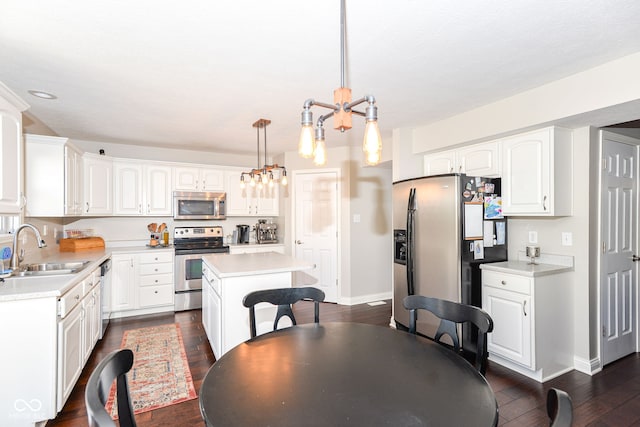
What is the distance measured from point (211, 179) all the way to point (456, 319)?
425 centimetres

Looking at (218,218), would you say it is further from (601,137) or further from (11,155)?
(601,137)

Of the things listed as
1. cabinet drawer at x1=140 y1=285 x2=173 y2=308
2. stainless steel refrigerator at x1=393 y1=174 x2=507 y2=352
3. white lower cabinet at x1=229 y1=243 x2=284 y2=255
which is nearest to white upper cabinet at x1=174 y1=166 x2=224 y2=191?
white lower cabinet at x1=229 y1=243 x2=284 y2=255

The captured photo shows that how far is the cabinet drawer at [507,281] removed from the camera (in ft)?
8.59

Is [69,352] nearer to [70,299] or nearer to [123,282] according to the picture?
[70,299]

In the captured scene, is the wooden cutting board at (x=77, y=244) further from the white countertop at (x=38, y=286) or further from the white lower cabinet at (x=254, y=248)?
the white lower cabinet at (x=254, y=248)

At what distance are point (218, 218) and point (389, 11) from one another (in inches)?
161

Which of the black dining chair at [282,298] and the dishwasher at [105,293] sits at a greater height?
the black dining chair at [282,298]

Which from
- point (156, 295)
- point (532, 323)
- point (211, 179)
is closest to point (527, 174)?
point (532, 323)

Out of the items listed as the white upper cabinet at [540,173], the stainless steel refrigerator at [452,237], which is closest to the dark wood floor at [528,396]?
the stainless steel refrigerator at [452,237]

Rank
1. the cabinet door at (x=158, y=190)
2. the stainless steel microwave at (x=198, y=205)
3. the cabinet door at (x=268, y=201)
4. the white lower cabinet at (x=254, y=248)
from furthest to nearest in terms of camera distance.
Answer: the cabinet door at (x=268, y=201) < the white lower cabinet at (x=254, y=248) < the stainless steel microwave at (x=198, y=205) < the cabinet door at (x=158, y=190)

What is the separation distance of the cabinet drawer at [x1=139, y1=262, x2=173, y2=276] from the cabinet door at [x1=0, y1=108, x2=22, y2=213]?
186 cm

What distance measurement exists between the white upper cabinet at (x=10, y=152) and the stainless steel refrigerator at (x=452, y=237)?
3382 millimetres

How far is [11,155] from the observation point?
2.43m

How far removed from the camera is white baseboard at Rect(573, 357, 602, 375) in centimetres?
271
